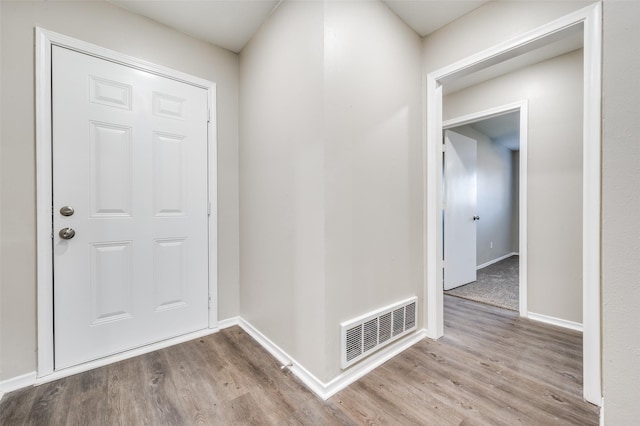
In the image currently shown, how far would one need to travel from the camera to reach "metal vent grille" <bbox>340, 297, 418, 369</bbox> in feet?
5.13

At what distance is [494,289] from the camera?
3.36 meters

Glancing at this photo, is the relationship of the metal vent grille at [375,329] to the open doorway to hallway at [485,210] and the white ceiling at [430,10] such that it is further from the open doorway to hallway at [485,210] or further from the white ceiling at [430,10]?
the white ceiling at [430,10]

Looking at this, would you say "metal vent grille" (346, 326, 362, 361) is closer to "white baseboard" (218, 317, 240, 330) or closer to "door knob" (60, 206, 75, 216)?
"white baseboard" (218, 317, 240, 330)

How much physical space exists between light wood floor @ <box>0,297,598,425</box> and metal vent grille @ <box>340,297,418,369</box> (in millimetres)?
143

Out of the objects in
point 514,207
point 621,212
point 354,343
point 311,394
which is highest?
point 514,207

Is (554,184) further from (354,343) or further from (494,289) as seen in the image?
(354,343)

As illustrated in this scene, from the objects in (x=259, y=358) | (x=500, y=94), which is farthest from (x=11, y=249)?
(x=500, y=94)

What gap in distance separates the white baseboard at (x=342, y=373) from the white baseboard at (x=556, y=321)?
122 cm

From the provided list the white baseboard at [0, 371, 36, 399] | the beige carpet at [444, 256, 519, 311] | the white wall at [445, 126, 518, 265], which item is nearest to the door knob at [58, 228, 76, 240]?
the white baseboard at [0, 371, 36, 399]

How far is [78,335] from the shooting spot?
5.49ft

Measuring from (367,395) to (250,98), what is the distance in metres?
2.30

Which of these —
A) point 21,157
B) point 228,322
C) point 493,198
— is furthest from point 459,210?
point 21,157

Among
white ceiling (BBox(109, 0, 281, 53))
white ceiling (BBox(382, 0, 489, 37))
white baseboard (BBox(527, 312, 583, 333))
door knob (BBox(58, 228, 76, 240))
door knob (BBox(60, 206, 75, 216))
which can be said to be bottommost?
white baseboard (BBox(527, 312, 583, 333))

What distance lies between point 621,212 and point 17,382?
9.31 ft
